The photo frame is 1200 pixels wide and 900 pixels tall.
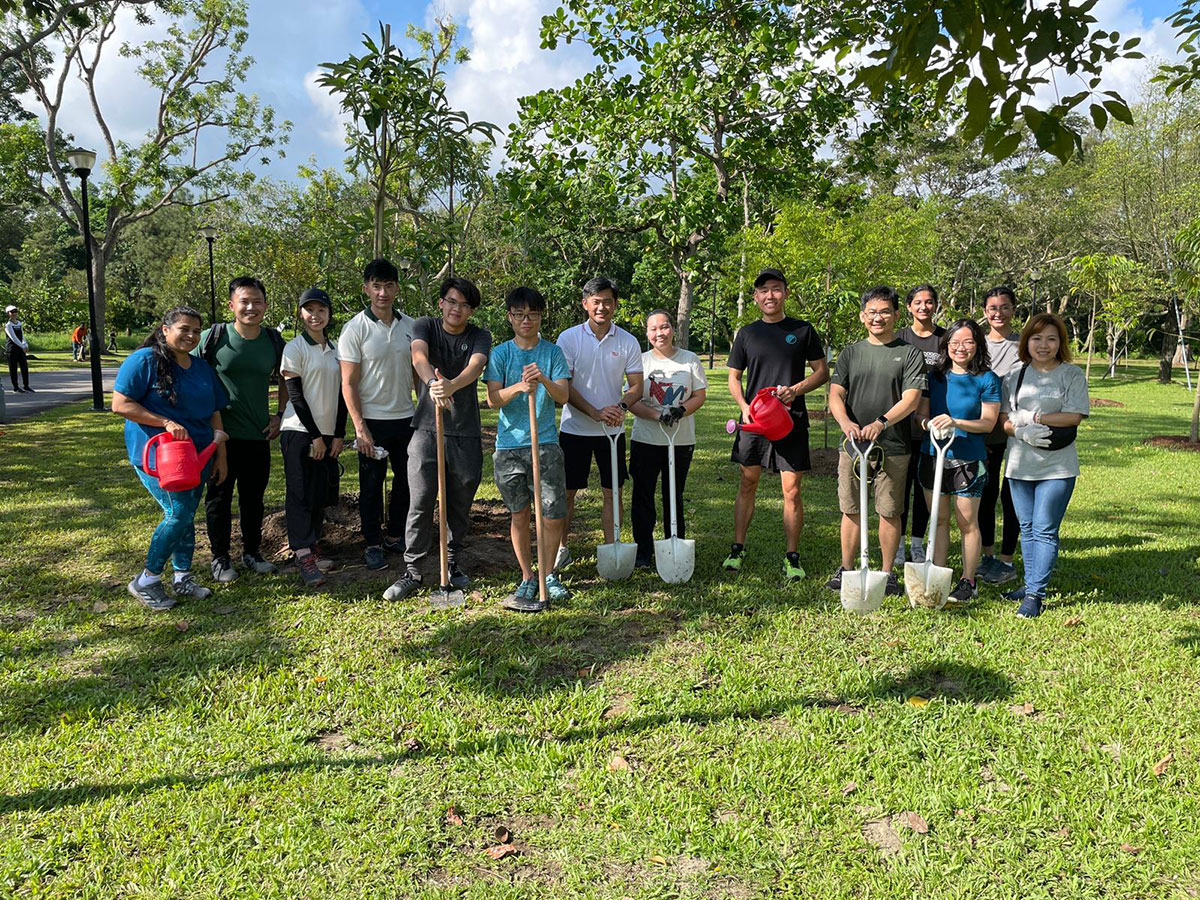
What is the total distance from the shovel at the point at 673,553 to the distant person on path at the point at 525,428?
774 millimetres

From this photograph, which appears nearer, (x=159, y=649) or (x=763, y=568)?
(x=159, y=649)

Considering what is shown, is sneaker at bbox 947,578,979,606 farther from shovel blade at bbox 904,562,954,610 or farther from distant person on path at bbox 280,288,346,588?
distant person on path at bbox 280,288,346,588

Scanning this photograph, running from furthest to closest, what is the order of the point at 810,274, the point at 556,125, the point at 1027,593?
the point at 810,274 → the point at 556,125 → the point at 1027,593

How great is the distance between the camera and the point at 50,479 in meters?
8.35

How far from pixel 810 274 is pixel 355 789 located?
9.19 meters

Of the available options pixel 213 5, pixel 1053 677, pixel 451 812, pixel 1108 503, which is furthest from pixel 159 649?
pixel 213 5

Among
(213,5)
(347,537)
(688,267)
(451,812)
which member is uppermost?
(213,5)

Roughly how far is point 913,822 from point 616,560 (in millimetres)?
2637

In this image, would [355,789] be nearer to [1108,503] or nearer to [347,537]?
[347,537]

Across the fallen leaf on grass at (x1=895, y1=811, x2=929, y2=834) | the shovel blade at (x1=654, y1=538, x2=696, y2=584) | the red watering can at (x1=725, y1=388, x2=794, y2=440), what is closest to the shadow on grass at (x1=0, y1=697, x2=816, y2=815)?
the fallen leaf on grass at (x1=895, y1=811, x2=929, y2=834)

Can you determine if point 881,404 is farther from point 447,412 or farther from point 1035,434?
point 447,412

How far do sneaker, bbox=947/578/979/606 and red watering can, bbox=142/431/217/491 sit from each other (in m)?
4.71

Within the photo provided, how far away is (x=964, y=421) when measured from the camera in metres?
4.71

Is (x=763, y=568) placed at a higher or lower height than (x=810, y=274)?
lower
